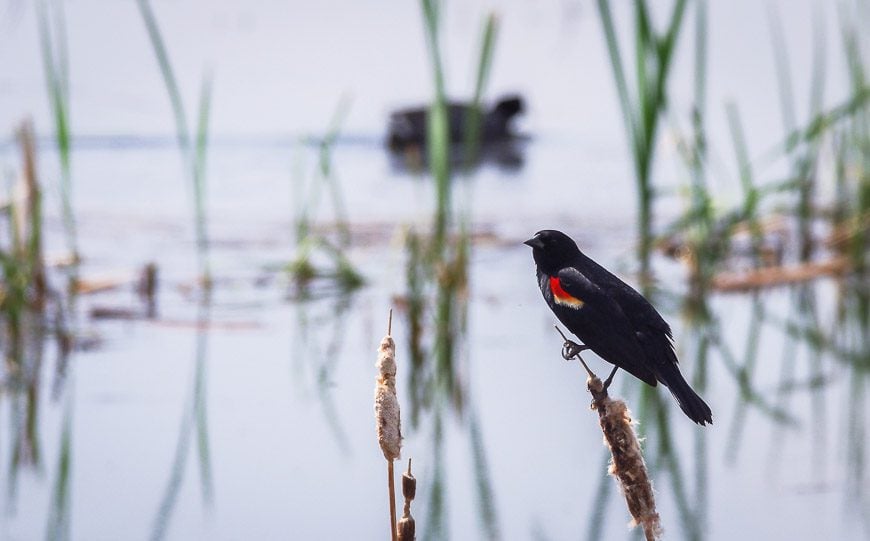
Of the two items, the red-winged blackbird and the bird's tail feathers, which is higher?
the red-winged blackbird

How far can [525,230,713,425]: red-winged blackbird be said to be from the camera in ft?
3.56

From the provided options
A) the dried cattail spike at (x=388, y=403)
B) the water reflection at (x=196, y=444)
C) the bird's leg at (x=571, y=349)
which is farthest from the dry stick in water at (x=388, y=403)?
the water reflection at (x=196, y=444)

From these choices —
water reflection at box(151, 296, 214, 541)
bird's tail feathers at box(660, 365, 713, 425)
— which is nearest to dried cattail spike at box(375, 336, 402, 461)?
bird's tail feathers at box(660, 365, 713, 425)

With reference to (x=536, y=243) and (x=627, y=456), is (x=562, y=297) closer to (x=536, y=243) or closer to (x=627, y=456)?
(x=536, y=243)

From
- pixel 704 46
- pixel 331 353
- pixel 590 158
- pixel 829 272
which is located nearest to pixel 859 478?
pixel 704 46

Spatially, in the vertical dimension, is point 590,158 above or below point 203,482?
above

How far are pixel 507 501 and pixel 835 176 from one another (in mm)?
3399

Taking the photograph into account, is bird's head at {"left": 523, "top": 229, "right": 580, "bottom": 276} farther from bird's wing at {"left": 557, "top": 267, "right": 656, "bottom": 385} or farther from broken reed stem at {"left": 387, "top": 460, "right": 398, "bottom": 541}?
broken reed stem at {"left": 387, "top": 460, "right": 398, "bottom": 541}

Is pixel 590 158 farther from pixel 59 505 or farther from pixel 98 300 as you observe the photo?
pixel 59 505

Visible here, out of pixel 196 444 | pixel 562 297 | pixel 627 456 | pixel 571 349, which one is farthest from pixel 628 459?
pixel 196 444

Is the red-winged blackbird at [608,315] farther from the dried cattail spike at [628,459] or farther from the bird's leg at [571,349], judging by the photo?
the dried cattail spike at [628,459]

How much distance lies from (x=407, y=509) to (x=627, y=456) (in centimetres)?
24

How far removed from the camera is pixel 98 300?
488cm

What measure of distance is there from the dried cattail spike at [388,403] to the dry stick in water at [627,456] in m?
0.19
